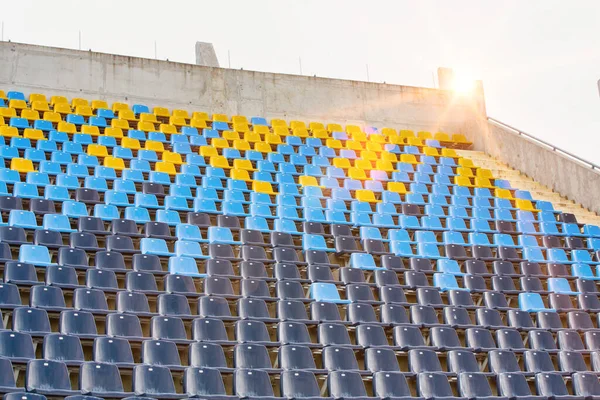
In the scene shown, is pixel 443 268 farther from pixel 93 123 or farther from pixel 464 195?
pixel 93 123

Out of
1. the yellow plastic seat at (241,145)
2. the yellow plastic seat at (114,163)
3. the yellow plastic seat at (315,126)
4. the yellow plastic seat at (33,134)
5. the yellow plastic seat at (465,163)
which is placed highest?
the yellow plastic seat at (315,126)

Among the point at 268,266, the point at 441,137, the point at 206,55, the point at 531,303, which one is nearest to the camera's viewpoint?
the point at 268,266

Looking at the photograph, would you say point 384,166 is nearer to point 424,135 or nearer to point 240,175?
point 424,135

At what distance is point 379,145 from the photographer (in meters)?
16.9

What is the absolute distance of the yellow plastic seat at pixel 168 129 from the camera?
15.2 meters

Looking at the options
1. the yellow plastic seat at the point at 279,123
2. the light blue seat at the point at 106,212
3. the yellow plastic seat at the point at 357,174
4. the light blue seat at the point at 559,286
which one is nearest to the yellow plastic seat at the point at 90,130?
the light blue seat at the point at 106,212

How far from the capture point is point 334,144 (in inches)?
648

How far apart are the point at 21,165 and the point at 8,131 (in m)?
1.32

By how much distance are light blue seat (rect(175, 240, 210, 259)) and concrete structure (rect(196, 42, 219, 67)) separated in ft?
23.0

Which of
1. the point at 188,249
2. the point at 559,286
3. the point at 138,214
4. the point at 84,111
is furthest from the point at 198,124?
the point at 559,286

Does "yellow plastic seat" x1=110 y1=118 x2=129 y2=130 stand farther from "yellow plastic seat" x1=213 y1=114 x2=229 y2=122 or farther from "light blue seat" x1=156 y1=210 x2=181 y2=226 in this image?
"light blue seat" x1=156 y1=210 x2=181 y2=226

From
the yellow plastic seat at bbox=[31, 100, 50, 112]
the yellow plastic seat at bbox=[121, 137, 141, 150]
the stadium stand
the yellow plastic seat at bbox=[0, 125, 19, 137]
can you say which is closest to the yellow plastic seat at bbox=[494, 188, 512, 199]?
the stadium stand

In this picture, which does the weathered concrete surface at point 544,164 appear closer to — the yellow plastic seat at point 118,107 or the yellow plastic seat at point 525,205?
the yellow plastic seat at point 525,205

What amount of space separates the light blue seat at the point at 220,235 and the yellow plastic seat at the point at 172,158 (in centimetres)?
250
